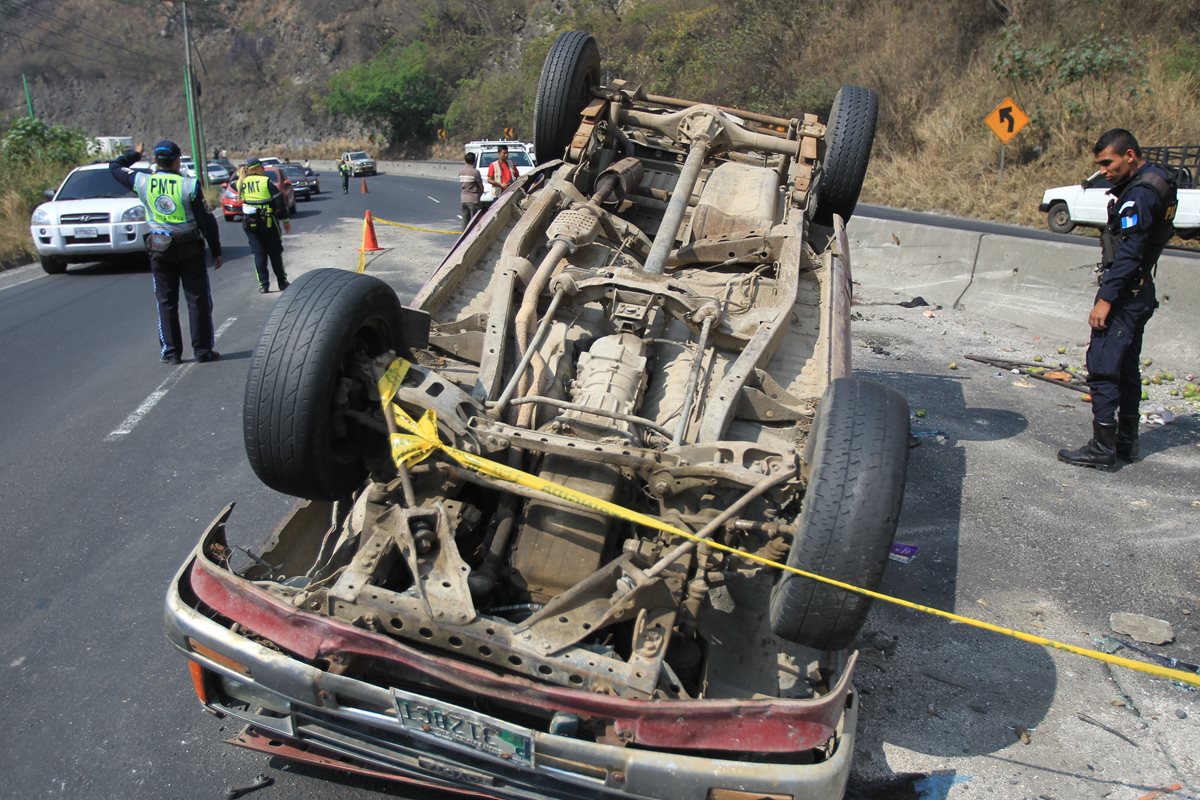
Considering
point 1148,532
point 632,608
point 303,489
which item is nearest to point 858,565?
point 632,608

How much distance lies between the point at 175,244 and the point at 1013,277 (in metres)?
8.47

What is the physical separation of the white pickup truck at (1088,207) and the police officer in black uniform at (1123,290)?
36.8 feet

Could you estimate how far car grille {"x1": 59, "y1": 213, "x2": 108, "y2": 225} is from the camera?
490 inches

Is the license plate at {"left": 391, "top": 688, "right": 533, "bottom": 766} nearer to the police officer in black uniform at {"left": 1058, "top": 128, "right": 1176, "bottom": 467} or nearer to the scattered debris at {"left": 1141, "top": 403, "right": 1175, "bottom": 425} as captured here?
the police officer in black uniform at {"left": 1058, "top": 128, "right": 1176, "bottom": 467}

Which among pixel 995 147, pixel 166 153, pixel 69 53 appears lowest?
pixel 166 153

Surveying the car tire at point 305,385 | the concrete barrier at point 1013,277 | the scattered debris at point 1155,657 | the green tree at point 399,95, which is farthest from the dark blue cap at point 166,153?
the green tree at point 399,95

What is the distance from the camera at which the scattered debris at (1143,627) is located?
13.0ft

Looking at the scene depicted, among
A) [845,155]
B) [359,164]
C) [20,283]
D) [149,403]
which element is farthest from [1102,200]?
[359,164]

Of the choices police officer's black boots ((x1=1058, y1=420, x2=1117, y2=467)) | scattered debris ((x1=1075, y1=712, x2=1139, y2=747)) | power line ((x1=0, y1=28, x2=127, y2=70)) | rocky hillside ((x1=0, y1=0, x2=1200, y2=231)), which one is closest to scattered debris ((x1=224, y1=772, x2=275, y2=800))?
scattered debris ((x1=1075, y1=712, x2=1139, y2=747))

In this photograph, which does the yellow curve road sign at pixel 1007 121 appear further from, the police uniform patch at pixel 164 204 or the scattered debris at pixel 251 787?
the scattered debris at pixel 251 787

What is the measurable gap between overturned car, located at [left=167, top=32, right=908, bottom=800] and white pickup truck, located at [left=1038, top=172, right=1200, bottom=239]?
1384 centimetres

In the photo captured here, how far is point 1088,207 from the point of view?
17109 millimetres

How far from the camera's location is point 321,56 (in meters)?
76.6

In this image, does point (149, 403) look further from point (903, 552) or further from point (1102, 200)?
point (1102, 200)
